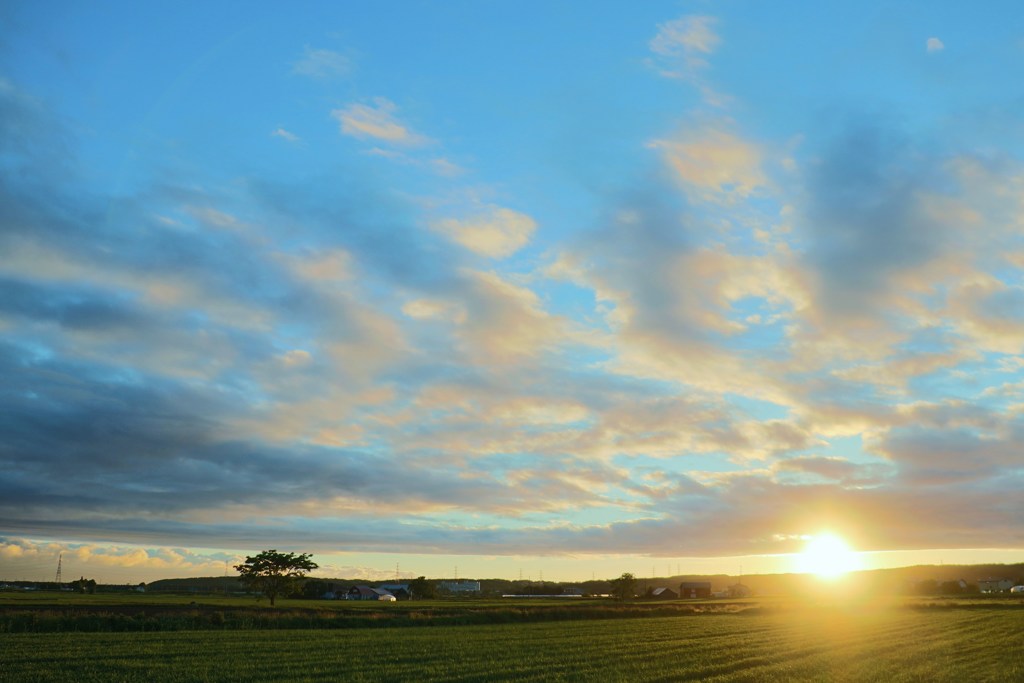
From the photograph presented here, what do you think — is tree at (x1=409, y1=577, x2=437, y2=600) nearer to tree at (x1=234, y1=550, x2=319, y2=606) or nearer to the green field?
tree at (x1=234, y1=550, x2=319, y2=606)

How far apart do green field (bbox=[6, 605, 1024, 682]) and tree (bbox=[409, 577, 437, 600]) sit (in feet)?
444

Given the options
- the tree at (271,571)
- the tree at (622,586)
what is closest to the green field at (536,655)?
the tree at (271,571)

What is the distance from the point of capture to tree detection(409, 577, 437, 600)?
195m

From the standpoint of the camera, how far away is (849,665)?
3750 centimetres

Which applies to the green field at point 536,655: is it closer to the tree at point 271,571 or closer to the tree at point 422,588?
the tree at point 271,571

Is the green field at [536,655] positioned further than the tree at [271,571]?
No

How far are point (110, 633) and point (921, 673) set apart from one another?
2144 inches

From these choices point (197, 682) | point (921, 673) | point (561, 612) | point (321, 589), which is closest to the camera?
point (197, 682)

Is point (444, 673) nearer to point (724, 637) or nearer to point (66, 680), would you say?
point (66, 680)

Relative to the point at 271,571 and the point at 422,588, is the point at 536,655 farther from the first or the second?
the point at 422,588

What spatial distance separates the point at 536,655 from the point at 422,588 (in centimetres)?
16108

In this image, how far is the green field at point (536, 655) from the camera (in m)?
34.0

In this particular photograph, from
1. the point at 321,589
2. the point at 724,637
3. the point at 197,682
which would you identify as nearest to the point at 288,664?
the point at 197,682

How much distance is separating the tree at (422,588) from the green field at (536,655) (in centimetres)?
13528
